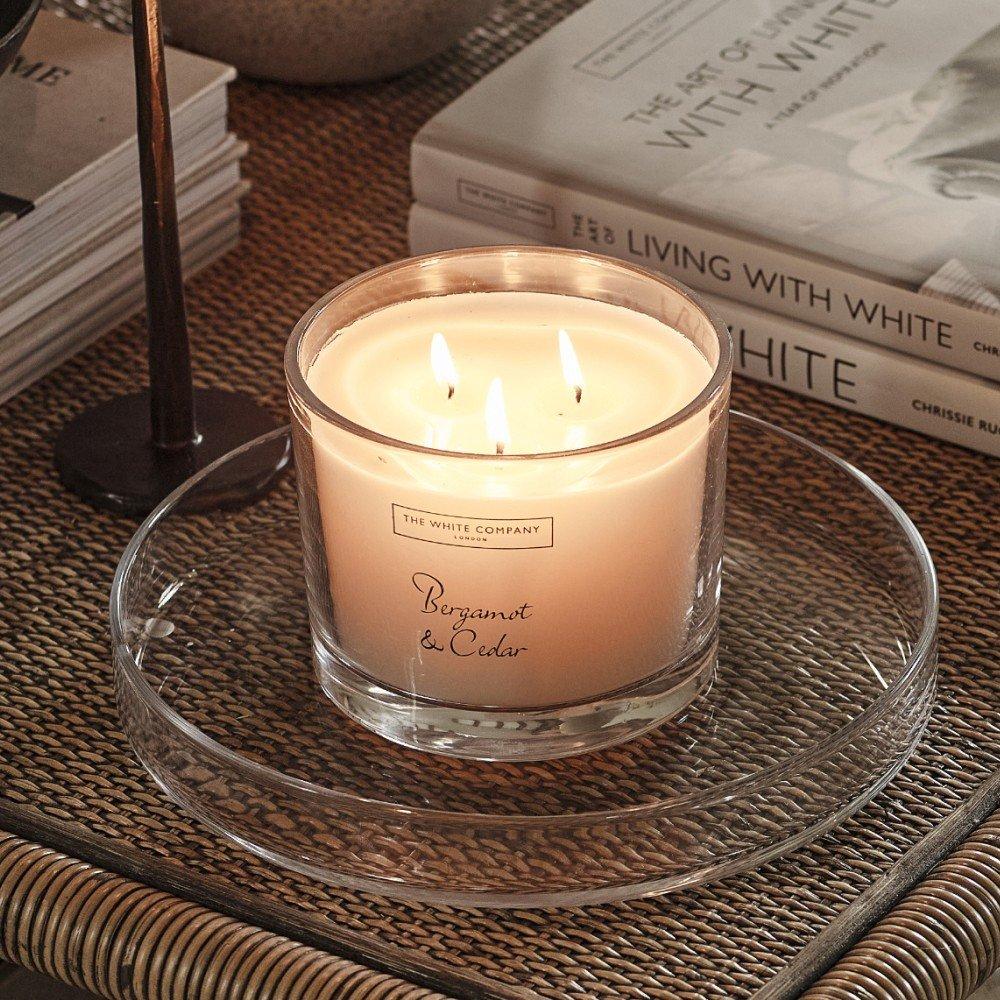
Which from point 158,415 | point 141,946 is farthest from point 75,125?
point 141,946

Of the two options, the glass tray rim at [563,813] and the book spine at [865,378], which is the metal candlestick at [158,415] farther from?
the book spine at [865,378]

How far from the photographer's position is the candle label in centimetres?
45

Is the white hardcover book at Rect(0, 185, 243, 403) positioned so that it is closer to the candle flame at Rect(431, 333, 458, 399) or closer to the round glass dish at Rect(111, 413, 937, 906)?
the round glass dish at Rect(111, 413, 937, 906)

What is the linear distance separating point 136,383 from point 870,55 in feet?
1.16

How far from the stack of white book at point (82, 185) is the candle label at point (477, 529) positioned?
0.28 m

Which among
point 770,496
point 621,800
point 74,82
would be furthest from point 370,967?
point 74,82

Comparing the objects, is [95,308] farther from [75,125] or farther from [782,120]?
[782,120]

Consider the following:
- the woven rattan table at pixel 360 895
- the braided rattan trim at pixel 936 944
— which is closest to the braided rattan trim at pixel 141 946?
the woven rattan table at pixel 360 895

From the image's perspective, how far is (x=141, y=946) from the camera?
47 cm

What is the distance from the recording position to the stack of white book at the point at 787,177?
2.13 ft

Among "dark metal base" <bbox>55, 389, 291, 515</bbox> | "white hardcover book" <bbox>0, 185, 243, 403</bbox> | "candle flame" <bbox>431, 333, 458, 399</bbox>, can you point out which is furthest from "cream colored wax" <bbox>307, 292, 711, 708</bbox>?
"white hardcover book" <bbox>0, 185, 243, 403</bbox>

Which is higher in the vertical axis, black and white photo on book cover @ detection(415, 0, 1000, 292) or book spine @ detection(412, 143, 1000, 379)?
black and white photo on book cover @ detection(415, 0, 1000, 292)

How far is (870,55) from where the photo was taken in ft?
2.52

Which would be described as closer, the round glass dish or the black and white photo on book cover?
the round glass dish
